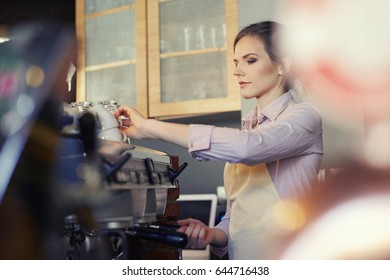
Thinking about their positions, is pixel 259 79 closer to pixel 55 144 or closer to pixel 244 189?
pixel 244 189

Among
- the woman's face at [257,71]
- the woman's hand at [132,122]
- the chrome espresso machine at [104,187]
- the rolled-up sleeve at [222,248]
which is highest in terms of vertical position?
the woman's face at [257,71]

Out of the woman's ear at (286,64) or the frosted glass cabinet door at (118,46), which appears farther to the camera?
the frosted glass cabinet door at (118,46)

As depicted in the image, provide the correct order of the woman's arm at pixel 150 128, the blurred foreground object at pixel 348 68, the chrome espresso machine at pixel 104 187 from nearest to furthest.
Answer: the chrome espresso machine at pixel 104 187, the woman's arm at pixel 150 128, the blurred foreground object at pixel 348 68

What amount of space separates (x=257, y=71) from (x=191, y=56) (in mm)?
508

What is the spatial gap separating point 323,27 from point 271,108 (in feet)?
0.88


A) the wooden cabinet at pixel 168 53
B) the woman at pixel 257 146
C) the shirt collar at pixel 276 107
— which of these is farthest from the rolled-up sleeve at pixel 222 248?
the wooden cabinet at pixel 168 53

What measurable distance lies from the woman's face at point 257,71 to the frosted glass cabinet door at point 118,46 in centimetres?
43

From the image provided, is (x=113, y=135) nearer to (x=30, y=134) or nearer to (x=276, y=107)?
(x=30, y=134)

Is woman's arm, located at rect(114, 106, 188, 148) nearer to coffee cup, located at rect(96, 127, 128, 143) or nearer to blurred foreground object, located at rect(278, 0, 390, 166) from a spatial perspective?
coffee cup, located at rect(96, 127, 128, 143)

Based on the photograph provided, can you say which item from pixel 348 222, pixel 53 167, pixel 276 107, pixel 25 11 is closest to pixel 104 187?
pixel 53 167

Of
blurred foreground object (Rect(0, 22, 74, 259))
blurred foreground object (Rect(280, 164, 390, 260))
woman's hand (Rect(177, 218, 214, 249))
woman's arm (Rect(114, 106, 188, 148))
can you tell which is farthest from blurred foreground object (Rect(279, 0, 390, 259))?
blurred foreground object (Rect(0, 22, 74, 259))

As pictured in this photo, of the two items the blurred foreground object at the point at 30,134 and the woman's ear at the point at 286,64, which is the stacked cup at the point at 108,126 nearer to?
the blurred foreground object at the point at 30,134

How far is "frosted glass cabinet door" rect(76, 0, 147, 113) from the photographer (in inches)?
42.9

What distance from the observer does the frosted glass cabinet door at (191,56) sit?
3.74 feet
